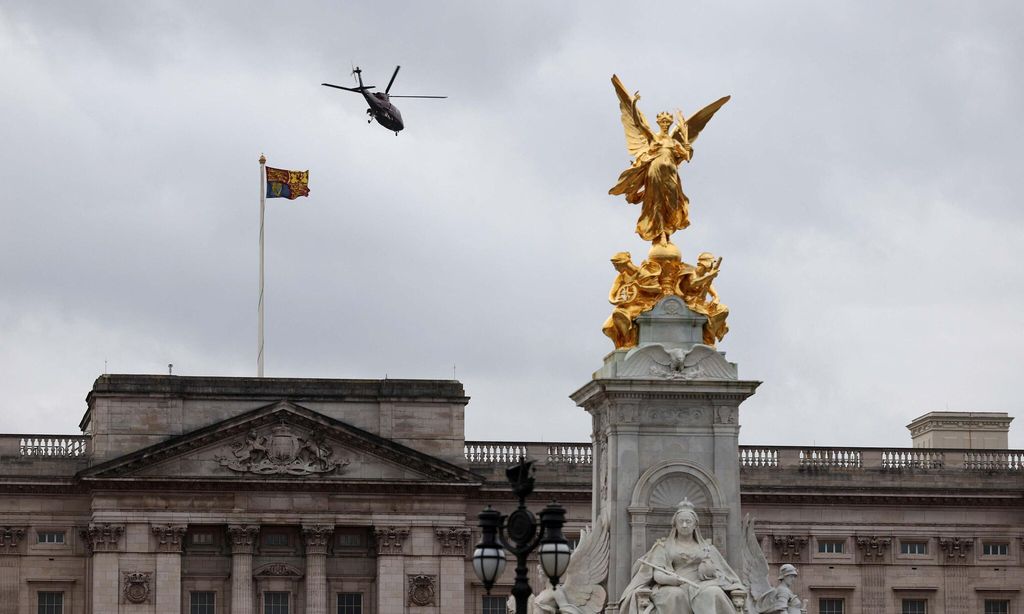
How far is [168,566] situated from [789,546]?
74.1 ft

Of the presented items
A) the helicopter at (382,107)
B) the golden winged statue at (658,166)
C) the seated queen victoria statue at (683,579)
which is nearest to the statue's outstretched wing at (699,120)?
the golden winged statue at (658,166)

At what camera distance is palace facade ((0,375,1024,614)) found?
100562 millimetres

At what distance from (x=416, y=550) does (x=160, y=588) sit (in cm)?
930

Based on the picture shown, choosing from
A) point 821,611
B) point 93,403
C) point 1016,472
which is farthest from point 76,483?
point 1016,472

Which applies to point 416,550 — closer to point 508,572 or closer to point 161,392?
point 508,572

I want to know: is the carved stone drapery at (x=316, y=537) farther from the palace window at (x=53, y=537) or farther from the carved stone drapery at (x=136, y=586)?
the palace window at (x=53, y=537)

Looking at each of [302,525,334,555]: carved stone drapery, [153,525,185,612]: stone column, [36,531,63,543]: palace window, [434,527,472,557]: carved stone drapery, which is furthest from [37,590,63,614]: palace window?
[434,527,472,557]: carved stone drapery

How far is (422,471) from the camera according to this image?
335ft

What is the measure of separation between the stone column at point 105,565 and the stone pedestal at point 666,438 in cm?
5424

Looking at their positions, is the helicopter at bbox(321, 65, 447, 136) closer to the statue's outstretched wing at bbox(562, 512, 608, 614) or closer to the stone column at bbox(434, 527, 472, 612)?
the stone column at bbox(434, 527, 472, 612)

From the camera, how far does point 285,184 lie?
102 meters

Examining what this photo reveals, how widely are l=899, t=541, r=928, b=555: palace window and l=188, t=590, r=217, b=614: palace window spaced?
2539cm

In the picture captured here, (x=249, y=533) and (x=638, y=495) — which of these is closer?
(x=638, y=495)

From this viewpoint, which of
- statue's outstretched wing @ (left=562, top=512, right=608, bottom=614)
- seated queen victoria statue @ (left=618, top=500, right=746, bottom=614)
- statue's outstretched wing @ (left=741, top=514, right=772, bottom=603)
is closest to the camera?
seated queen victoria statue @ (left=618, top=500, right=746, bottom=614)
